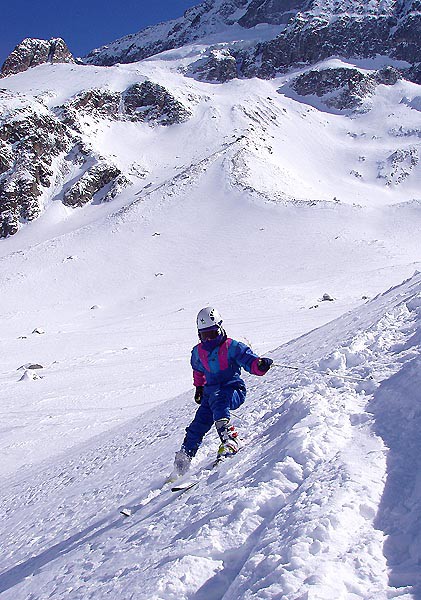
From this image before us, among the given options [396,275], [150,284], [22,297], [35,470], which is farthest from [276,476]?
[22,297]

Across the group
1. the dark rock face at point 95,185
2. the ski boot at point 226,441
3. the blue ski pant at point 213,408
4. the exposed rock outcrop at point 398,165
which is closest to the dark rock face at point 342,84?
the exposed rock outcrop at point 398,165

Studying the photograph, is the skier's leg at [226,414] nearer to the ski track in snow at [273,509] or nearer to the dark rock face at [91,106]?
the ski track in snow at [273,509]

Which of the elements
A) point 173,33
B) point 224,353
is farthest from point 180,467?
point 173,33

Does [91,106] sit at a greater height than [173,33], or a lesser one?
lesser

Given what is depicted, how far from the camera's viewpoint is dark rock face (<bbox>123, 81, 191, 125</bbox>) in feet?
240

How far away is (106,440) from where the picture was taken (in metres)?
9.03

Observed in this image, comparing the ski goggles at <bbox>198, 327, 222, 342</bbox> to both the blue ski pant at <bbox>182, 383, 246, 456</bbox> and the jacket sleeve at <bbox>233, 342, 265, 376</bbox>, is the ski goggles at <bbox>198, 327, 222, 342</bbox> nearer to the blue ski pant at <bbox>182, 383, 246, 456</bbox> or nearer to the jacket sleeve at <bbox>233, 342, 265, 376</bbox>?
the jacket sleeve at <bbox>233, 342, 265, 376</bbox>

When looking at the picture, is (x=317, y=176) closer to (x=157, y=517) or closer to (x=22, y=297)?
(x=22, y=297)

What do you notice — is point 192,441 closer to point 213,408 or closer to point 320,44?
point 213,408

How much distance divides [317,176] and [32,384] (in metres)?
52.9

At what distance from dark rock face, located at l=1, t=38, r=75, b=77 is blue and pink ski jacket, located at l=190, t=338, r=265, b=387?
11176 cm

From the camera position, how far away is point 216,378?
5.98m

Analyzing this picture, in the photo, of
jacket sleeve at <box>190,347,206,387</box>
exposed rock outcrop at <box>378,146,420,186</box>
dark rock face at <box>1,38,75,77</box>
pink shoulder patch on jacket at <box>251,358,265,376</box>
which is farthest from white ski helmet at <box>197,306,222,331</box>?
dark rock face at <box>1,38,75,77</box>

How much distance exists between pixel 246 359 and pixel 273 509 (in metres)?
2.00
